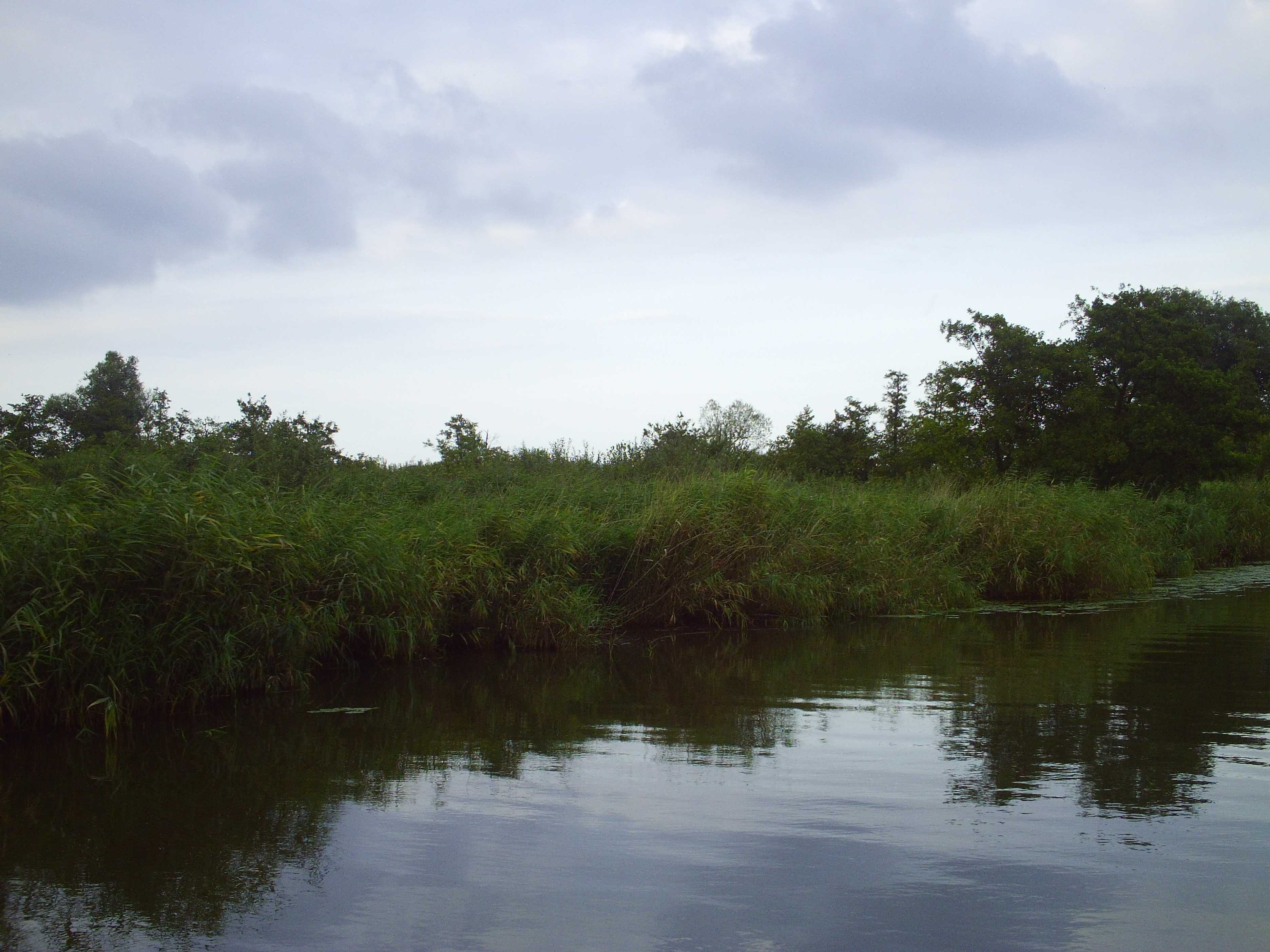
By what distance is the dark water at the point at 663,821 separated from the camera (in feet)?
11.4

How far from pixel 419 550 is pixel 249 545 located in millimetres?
2495

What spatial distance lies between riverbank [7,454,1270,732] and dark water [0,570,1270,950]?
51 cm

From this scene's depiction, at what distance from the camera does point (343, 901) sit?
371 cm

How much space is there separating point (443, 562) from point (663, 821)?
5.20 meters

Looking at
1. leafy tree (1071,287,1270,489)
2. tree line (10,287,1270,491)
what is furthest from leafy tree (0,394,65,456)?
leafy tree (1071,287,1270,489)

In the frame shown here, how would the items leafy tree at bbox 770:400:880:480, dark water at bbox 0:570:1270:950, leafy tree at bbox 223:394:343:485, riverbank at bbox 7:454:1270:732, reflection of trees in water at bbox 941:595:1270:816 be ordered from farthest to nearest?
1. leafy tree at bbox 770:400:880:480
2. leafy tree at bbox 223:394:343:485
3. riverbank at bbox 7:454:1270:732
4. reflection of trees in water at bbox 941:595:1270:816
5. dark water at bbox 0:570:1270:950

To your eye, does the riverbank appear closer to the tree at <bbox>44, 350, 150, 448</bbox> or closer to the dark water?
the dark water

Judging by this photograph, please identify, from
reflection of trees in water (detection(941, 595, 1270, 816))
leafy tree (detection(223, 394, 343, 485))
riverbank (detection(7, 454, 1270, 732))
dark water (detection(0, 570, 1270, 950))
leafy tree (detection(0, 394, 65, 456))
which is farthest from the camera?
leafy tree (detection(0, 394, 65, 456))

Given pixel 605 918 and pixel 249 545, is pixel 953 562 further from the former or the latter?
pixel 605 918

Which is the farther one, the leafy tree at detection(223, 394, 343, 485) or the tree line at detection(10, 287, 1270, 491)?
the tree line at detection(10, 287, 1270, 491)

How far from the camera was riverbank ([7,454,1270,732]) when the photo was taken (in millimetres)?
6402

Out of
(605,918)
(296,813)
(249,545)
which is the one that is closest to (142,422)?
(249,545)

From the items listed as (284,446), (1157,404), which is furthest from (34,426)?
(1157,404)

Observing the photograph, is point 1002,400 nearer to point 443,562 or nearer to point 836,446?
point 836,446
